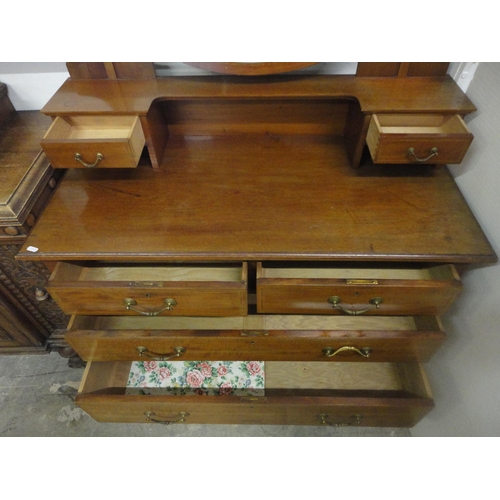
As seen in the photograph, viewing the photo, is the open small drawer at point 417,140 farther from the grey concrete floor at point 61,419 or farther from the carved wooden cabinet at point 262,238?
the grey concrete floor at point 61,419

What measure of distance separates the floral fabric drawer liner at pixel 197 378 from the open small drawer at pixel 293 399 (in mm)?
15

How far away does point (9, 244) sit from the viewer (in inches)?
36.9

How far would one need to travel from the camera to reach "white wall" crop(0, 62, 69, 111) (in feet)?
3.33

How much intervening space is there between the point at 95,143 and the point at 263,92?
16.6 inches

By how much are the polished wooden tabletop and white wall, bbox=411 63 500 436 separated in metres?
0.05

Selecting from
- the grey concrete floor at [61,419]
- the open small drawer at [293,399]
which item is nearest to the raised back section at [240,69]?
the open small drawer at [293,399]

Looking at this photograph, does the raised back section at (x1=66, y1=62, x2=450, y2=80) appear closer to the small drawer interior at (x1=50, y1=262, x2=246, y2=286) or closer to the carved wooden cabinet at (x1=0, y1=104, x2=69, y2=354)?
the carved wooden cabinet at (x1=0, y1=104, x2=69, y2=354)

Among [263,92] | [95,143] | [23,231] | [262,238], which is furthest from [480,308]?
[23,231]

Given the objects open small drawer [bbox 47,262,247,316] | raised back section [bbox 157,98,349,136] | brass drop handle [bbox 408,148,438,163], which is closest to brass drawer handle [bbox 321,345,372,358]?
open small drawer [bbox 47,262,247,316]

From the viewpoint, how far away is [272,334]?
2.90 ft

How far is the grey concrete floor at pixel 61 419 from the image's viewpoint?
3.92 ft

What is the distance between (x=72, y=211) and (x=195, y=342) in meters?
0.45

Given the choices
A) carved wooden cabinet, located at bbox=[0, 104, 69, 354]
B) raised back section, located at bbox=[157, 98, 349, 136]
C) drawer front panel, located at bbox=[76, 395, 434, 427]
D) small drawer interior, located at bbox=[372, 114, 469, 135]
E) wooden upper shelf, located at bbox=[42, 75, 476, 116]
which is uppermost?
raised back section, located at bbox=[157, 98, 349, 136]
